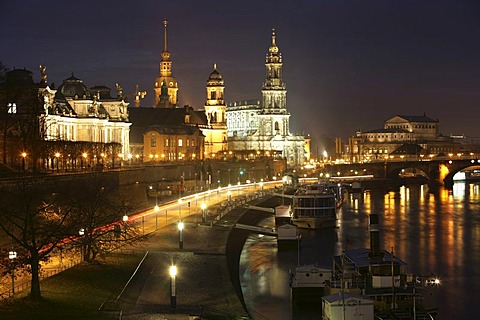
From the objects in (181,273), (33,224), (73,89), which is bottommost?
(181,273)

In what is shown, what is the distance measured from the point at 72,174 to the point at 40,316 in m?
29.5

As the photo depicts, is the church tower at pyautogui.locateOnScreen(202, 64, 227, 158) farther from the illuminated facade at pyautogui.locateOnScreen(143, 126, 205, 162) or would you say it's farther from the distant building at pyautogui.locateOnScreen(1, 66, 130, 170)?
the distant building at pyautogui.locateOnScreen(1, 66, 130, 170)

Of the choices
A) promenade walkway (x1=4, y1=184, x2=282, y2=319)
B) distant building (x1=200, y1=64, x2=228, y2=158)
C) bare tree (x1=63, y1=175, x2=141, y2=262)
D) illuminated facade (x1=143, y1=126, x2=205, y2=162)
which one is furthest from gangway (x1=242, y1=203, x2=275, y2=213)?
distant building (x1=200, y1=64, x2=228, y2=158)

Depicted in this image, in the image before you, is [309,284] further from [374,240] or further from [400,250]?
[400,250]

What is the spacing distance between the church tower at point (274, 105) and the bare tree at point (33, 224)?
373ft

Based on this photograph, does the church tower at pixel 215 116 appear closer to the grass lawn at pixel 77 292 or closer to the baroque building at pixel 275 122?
the baroque building at pixel 275 122

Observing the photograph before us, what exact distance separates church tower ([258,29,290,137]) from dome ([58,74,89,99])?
6929 centimetres

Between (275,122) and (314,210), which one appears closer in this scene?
(314,210)

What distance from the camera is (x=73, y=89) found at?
3861 inches

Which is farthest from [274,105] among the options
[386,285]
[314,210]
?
[386,285]

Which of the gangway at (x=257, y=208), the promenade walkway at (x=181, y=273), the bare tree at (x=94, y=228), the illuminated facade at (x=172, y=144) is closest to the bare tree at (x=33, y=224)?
the bare tree at (x=94, y=228)

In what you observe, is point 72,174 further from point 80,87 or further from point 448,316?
point 80,87

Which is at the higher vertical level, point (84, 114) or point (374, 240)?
point (84, 114)

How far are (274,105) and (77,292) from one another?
132 meters
